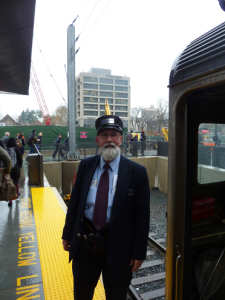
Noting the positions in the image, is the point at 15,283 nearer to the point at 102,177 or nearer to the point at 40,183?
the point at 102,177

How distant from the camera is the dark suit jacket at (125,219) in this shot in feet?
6.55

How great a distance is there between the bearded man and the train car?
13.4 inches

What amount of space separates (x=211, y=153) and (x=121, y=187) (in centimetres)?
165

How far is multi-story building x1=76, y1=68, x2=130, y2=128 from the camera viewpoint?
107 m

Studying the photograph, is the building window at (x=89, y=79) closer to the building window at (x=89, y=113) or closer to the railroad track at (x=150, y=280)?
the building window at (x=89, y=113)

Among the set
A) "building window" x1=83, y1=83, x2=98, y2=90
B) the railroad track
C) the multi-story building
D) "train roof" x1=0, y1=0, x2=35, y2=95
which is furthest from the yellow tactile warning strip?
"building window" x1=83, y1=83, x2=98, y2=90

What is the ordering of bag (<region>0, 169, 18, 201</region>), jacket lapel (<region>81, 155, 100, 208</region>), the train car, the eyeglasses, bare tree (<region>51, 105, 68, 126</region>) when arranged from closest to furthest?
the train car, jacket lapel (<region>81, 155, 100, 208</region>), the eyeglasses, bag (<region>0, 169, 18, 201</region>), bare tree (<region>51, 105, 68, 126</region>)

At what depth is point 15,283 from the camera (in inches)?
122

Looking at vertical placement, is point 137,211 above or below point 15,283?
above

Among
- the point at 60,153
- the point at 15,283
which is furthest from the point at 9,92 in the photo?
the point at 15,283

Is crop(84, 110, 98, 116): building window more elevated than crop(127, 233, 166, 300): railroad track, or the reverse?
crop(84, 110, 98, 116): building window

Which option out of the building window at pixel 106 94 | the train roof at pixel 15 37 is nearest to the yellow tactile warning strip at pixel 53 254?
the train roof at pixel 15 37

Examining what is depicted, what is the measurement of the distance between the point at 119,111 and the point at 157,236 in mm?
110940

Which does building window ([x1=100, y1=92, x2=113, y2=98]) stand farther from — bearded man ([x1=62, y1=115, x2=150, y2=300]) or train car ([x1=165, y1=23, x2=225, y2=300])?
bearded man ([x1=62, y1=115, x2=150, y2=300])
